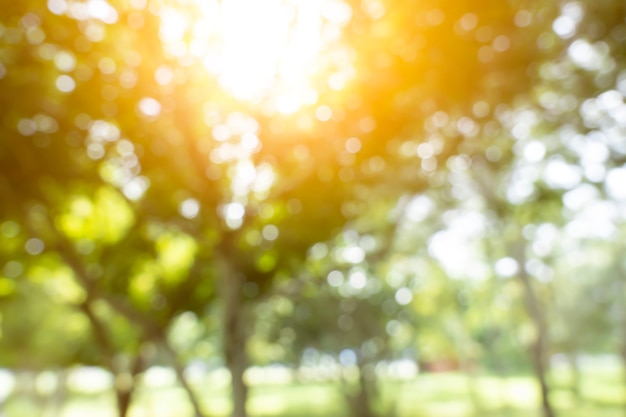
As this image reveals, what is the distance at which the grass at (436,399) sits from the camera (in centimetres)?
1722

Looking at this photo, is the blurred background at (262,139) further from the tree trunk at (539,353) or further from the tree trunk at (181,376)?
the tree trunk at (539,353)

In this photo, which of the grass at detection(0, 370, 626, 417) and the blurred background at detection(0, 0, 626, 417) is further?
the grass at detection(0, 370, 626, 417)

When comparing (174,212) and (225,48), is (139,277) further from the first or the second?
(225,48)

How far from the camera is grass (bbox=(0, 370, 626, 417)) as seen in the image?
56.5 feet

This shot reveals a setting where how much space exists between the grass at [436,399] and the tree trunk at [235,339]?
10.0 meters

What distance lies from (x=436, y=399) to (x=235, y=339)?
737 inches

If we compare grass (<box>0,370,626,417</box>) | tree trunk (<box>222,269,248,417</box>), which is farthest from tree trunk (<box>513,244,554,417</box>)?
tree trunk (<box>222,269,248,417</box>)

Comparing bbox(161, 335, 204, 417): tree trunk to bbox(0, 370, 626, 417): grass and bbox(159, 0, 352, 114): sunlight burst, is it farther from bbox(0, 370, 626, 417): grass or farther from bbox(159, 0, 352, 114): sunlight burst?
bbox(0, 370, 626, 417): grass

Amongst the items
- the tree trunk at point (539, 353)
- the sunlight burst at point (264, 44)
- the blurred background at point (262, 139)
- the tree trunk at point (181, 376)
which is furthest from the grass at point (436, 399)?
the sunlight burst at point (264, 44)

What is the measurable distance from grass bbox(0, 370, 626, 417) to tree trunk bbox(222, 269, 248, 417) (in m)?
10.0

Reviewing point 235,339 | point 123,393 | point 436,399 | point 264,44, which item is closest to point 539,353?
point 235,339

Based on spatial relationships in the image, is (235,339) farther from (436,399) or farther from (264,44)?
(436,399)

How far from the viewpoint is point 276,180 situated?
6121 mm

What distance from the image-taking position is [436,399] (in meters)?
22.7
